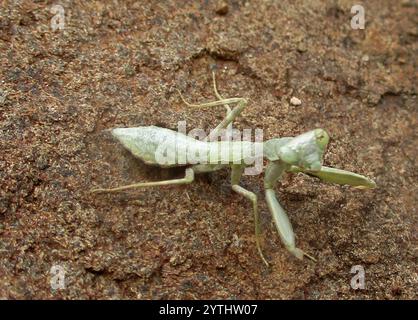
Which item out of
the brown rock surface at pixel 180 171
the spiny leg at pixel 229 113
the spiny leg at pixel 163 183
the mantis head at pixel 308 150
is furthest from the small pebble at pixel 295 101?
the spiny leg at pixel 163 183

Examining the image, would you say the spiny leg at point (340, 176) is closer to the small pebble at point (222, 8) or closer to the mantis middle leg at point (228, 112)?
the mantis middle leg at point (228, 112)

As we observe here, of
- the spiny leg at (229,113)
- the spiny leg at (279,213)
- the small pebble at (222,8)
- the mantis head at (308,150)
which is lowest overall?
the spiny leg at (279,213)

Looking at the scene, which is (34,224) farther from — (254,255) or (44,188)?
(254,255)

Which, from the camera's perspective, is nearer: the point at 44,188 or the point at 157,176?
the point at 44,188

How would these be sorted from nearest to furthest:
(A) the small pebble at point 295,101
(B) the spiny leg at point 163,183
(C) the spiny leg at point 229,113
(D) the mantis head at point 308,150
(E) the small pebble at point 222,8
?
(D) the mantis head at point 308,150, (B) the spiny leg at point 163,183, (C) the spiny leg at point 229,113, (A) the small pebble at point 295,101, (E) the small pebble at point 222,8

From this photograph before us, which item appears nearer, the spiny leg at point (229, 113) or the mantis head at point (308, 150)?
the mantis head at point (308, 150)

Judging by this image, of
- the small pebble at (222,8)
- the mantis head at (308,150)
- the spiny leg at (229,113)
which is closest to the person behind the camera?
the mantis head at (308,150)

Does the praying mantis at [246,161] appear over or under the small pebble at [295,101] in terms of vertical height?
under

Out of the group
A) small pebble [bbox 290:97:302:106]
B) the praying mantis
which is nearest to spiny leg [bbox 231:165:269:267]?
the praying mantis

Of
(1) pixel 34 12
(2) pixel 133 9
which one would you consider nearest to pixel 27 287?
(1) pixel 34 12
